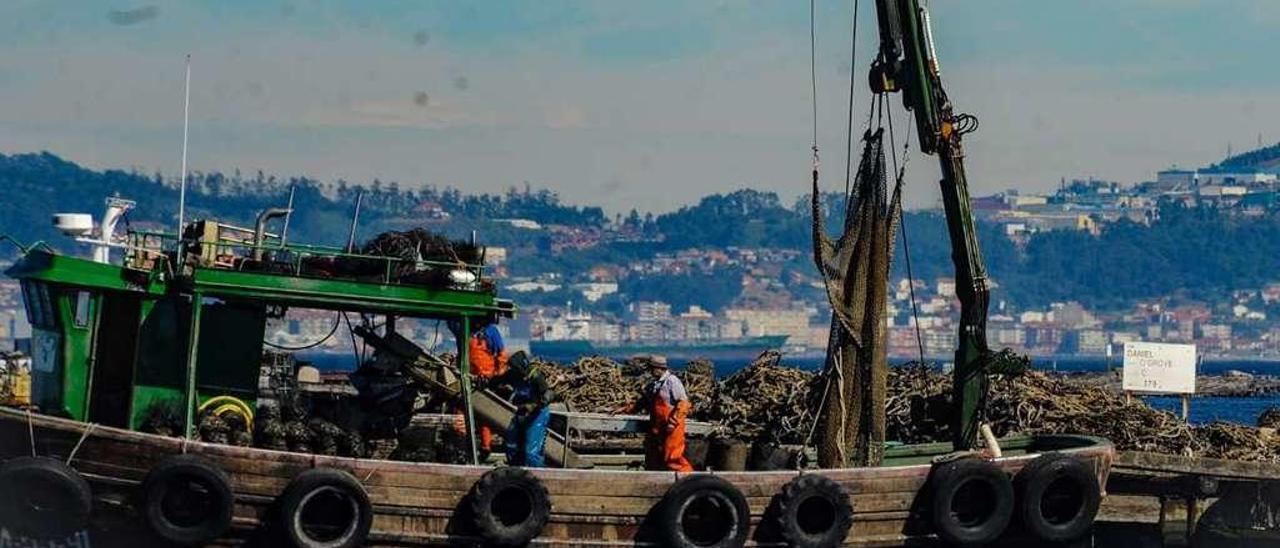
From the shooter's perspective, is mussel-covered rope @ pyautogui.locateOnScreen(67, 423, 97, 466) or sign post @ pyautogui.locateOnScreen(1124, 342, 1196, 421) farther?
sign post @ pyautogui.locateOnScreen(1124, 342, 1196, 421)

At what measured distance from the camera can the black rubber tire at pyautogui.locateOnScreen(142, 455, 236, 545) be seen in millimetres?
18234

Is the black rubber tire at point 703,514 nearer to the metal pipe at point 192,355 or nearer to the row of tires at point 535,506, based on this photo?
the row of tires at point 535,506

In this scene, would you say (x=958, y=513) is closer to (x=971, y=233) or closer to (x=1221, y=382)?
(x=971, y=233)

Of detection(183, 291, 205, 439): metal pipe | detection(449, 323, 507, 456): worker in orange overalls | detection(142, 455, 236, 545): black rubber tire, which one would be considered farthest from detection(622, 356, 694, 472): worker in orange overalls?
detection(183, 291, 205, 439): metal pipe

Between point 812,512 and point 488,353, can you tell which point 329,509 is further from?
point 488,353

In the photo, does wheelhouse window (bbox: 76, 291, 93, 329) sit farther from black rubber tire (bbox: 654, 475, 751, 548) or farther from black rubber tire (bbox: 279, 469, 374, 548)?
black rubber tire (bbox: 654, 475, 751, 548)

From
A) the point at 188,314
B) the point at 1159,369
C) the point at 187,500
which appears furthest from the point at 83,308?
the point at 1159,369

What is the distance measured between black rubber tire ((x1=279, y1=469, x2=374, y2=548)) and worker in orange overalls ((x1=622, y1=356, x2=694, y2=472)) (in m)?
2.92

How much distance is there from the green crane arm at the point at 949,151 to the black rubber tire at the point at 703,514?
10.9 ft

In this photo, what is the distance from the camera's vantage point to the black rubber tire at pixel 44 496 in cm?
1817

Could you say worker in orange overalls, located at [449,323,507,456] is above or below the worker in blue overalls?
above

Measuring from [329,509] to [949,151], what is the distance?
23.3ft

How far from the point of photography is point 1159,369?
30.8m

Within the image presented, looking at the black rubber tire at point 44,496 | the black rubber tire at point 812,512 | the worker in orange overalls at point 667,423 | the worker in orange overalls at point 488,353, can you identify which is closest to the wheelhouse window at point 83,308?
the black rubber tire at point 44,496
